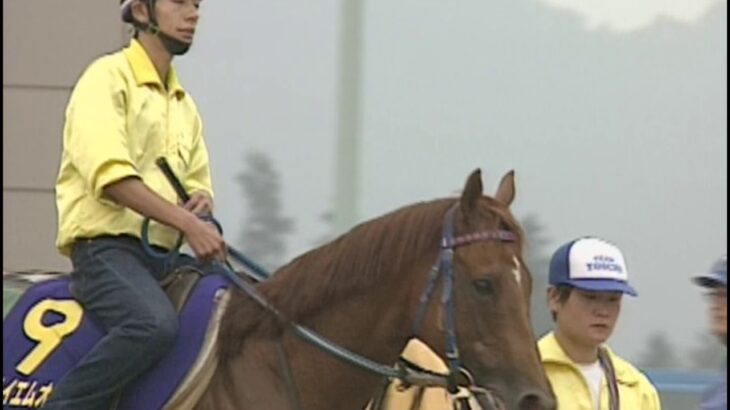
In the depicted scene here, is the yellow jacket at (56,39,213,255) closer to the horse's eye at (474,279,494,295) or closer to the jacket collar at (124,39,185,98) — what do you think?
the jacket collar at (124,39,185,98)

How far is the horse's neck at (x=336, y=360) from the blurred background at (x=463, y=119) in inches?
125

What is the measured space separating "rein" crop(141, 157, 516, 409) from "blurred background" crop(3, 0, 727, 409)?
2989mm

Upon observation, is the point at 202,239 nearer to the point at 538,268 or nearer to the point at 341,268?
the point at 341,268

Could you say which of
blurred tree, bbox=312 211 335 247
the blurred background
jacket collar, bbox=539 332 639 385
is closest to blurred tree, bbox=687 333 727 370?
the blurred background

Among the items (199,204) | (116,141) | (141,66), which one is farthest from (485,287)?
(141,66)

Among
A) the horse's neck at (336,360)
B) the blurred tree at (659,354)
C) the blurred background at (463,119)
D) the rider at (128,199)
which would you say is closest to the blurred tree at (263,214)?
the blurred background at (463,119)

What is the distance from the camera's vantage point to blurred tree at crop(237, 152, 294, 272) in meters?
7.95

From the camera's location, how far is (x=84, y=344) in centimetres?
480

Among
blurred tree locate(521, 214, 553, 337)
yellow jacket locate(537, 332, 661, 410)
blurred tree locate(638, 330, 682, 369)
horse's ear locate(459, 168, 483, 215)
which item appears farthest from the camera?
blurred tree locate(638, 330, 682, 369)

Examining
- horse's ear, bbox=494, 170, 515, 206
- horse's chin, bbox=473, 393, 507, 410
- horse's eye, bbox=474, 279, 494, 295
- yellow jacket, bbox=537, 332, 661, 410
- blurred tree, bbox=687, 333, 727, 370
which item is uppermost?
horse's ear, bbox=494, 170, 515, 206

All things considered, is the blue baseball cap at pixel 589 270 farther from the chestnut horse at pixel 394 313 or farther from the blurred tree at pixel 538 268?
the blurred tree at pixel 538 268

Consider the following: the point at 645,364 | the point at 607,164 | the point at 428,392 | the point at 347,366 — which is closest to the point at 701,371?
the point at 645,364

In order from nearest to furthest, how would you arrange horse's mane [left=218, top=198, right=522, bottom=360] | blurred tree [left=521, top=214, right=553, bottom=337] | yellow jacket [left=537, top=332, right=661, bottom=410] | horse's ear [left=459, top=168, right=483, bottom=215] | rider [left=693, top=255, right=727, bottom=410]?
rider [left=693, top=255, right=727, bottom=410]
horse's ear [left=459, top=168, right=483, bottom=215]
horse's mane [left=218, top=198, right=522, bottom=360]
yellow jacket [left=537, top=332, right=661, bottom=410]
blurred tree [left=521, top=214, right=553, bottom=337]

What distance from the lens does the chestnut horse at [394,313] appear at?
441cm
